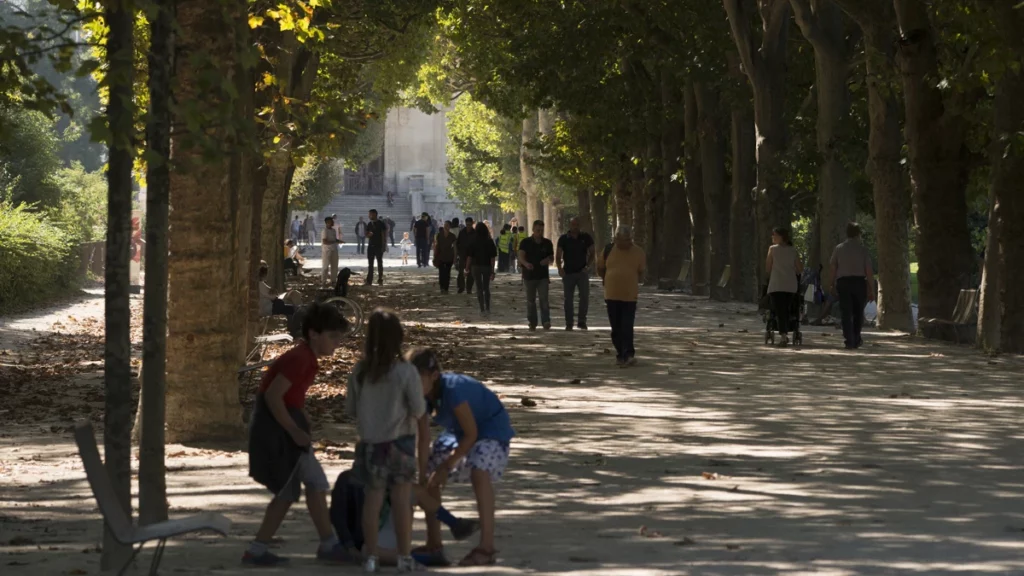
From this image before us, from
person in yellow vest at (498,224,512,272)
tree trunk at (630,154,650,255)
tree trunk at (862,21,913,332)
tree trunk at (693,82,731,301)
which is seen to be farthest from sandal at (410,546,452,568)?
person in yellow vest at (498,224,512,272)

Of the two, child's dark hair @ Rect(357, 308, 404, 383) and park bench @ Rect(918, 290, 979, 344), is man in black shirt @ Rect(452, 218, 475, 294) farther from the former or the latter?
child's dark hair @ Rect(357, 308, 404, 383)

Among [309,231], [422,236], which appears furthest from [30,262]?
[309,231]

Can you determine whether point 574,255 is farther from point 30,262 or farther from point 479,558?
point 479,558

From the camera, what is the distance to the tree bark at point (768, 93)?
105 ft

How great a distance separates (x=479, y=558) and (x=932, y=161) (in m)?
18.7

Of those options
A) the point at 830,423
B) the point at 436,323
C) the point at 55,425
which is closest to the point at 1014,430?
the point at 830,423

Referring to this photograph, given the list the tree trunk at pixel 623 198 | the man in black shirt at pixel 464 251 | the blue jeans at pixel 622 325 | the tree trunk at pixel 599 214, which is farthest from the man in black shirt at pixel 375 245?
the blue jeans at pixel 622 325

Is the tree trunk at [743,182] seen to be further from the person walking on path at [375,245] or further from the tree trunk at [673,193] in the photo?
the person walking on path at [375,245]

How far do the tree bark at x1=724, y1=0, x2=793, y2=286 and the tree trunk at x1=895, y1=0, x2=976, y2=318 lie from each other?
6.04m

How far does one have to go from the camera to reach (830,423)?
1536 cm

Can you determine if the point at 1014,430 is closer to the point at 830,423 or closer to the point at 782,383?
the point at 830,423

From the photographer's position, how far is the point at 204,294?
13.9m

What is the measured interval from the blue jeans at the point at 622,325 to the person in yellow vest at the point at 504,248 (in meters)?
38.5

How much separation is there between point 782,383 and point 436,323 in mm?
11936
